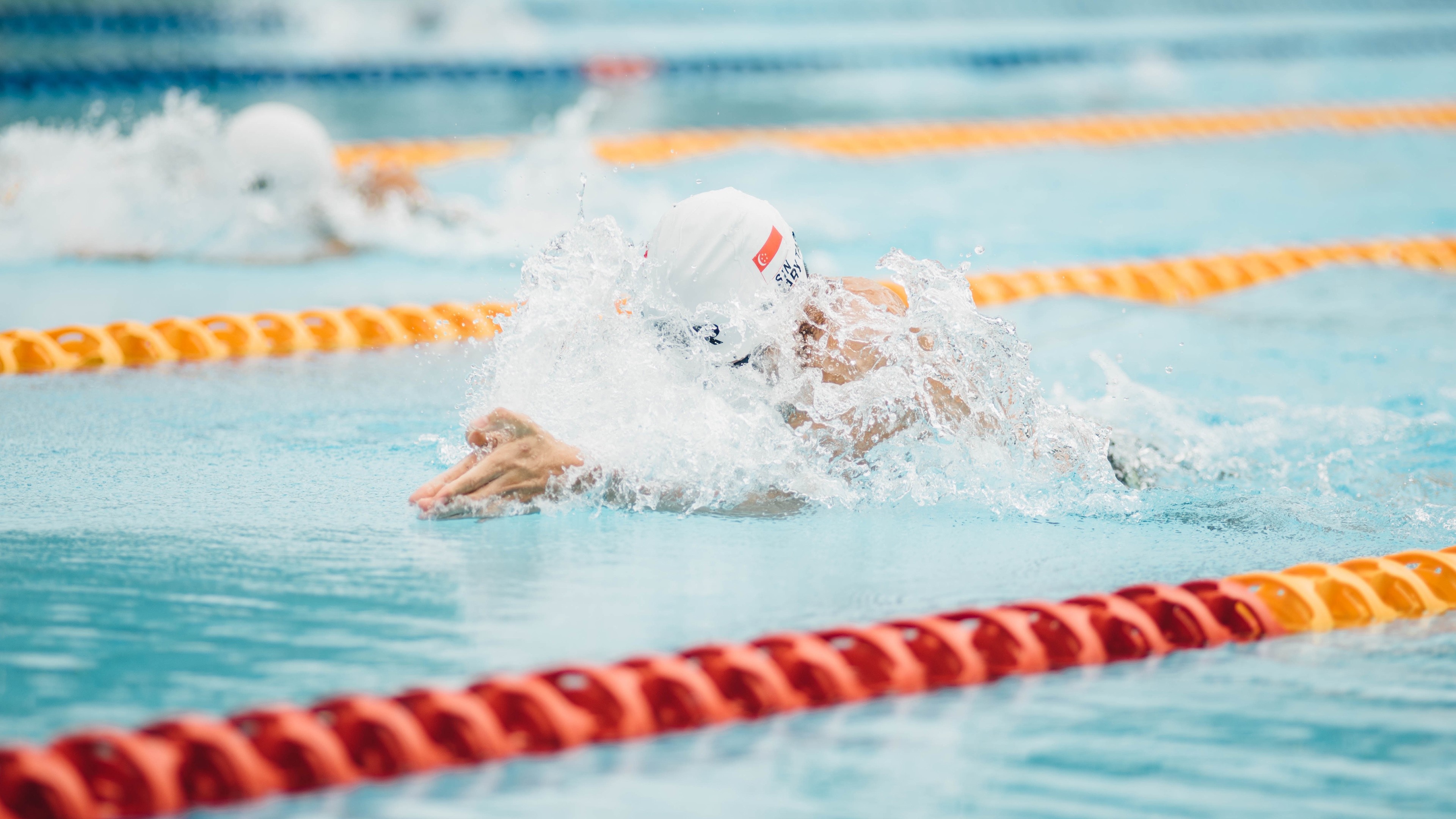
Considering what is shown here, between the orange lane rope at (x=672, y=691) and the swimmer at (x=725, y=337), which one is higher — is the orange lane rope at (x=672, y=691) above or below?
below

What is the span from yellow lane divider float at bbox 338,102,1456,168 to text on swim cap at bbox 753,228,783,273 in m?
Result: 4.98

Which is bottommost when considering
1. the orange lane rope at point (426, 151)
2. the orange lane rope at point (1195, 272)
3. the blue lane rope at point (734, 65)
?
the orange lane rope at point (1195, 272)

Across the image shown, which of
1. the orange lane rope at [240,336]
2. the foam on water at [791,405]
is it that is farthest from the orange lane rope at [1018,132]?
the foam on water at [791,405]

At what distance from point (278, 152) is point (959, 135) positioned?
5.15 metres

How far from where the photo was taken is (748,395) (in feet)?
10.1

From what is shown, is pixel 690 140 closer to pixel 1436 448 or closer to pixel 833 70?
pixel 833 70

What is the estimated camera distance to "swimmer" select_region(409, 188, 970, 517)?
2877 millimetres

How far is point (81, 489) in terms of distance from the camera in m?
3.05

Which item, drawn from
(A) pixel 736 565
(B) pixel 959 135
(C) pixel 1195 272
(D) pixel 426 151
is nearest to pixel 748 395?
(A) pixel 736 565

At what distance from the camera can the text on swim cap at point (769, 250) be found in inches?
116

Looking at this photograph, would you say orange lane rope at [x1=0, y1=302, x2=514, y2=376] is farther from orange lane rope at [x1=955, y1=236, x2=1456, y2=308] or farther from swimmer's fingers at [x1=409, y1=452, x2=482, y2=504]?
orange lane rope at [x1=955, y1=236, x2=1456, y2=308]

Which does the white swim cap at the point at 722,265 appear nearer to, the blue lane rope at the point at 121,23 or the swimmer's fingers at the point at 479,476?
the swimmer's fingers at the point at 479,476

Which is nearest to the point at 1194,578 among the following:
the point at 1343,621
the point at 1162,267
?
the point at 1343,621

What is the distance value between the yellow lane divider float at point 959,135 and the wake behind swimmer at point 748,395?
468 centimetres
